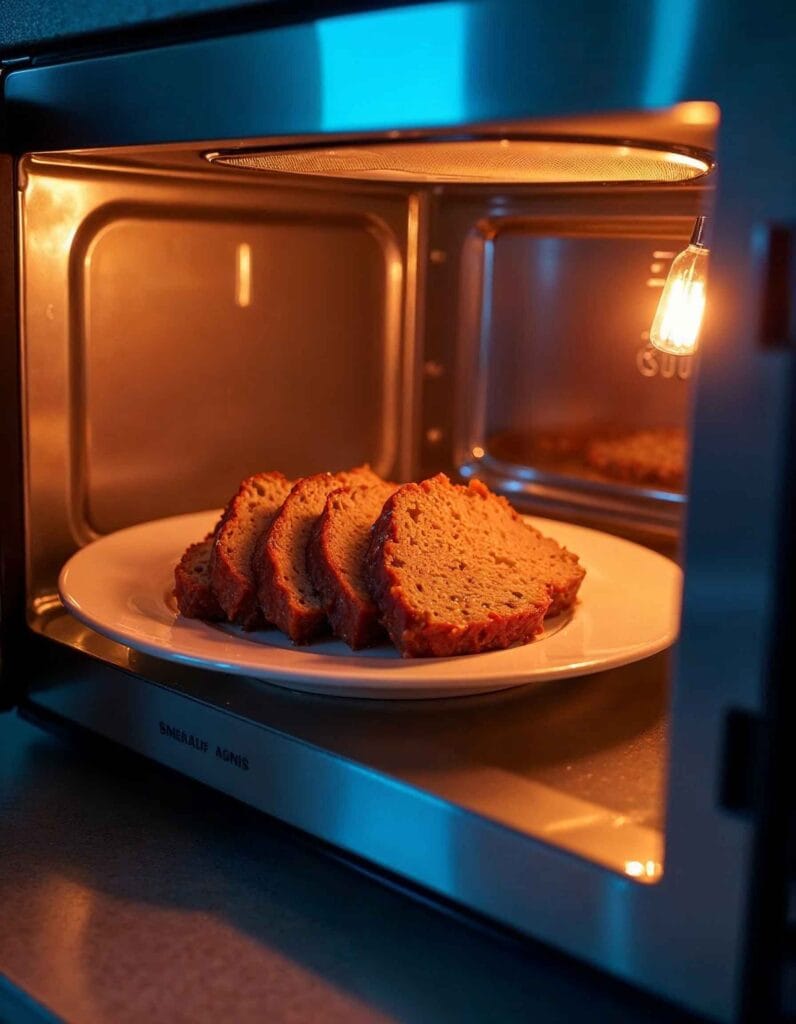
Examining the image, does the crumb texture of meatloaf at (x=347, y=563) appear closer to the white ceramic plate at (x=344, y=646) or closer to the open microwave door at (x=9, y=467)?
the white ceramic plate at (x=344, y=646)

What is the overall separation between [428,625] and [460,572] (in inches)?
3.6

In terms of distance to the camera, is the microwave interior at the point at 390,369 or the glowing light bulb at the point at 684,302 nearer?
the microwave interior at the point at 390,369

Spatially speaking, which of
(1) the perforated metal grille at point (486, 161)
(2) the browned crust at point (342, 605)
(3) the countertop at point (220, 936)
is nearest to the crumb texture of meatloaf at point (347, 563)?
(2) the browned crust at point (342, 605)

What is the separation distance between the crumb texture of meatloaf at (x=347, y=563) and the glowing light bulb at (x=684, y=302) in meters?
0.25

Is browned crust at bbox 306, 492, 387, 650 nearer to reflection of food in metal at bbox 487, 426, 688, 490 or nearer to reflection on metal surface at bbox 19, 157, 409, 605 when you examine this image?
reflection on metal surface at bbox 19, 157, 409, 605

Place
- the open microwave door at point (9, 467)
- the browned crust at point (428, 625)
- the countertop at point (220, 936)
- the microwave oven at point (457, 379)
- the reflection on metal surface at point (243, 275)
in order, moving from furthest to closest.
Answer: the reflection on metal surface at point (243, 275) → the open microwave door at point (9, 467) → the browned crust at point (428, 625) → the countertop at point (220, 936) → the microwave oven at point (457, 379)

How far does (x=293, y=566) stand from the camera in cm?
88

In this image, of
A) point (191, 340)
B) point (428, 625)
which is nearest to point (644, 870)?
point (428, 625)

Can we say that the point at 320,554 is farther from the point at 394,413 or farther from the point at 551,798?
the point at 394,413

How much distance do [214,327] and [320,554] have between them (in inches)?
13.1

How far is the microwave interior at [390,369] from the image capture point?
28.1 inches

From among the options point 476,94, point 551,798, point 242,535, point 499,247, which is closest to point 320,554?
point 242,535

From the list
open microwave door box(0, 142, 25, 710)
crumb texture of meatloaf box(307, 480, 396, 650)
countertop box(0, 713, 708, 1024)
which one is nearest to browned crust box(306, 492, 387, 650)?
crumb texture of meatloaf box(307, 480, 396, 650)

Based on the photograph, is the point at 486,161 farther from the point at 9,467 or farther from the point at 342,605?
the point at 9,467
